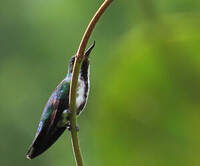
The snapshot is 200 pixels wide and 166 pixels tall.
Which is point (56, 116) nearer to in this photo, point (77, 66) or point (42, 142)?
point (42, 142)

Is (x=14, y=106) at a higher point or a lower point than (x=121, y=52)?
lower

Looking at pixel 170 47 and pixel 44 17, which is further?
pixel 44 17

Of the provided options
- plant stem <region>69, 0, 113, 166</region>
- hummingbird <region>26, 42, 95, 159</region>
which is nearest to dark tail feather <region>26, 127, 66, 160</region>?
hummingbird <region>26, 42, 95, 159</region>

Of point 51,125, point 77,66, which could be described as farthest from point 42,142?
point 77,66

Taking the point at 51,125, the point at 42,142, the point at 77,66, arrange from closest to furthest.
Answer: the point at 77,66
the point at 42,142
the point at 51,125

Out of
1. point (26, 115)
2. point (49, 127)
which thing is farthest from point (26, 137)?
point (49, 127)

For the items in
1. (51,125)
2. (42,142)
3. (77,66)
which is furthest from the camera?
(51,125)

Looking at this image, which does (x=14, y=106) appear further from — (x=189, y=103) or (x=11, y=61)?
(x=189, y=103)
